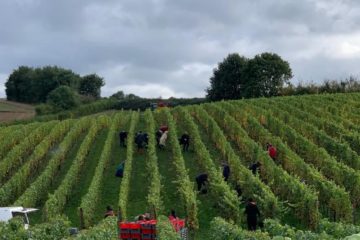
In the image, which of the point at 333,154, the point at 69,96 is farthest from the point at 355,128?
the point at 69,96

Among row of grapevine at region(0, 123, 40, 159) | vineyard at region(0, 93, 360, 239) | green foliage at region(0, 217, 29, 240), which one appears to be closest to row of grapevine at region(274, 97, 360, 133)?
vineyard at region(0, 93, 360, 239)

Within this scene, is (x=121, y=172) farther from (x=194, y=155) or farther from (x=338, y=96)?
(x=338, y=96)

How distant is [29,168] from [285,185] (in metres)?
13.3

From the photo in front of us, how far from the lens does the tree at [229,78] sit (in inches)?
3029

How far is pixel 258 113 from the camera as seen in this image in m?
41.8

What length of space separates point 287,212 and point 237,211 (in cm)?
192

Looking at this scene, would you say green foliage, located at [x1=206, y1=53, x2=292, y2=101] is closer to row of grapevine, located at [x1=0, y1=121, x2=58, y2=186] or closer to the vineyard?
the vineyard

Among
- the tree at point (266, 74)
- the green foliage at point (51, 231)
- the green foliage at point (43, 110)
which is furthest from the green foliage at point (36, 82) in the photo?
the green foliage at point (51, 231)

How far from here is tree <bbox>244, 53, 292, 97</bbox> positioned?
72.3 metres

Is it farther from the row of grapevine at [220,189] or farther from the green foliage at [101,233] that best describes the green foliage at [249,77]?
the green foliage at [101,233]

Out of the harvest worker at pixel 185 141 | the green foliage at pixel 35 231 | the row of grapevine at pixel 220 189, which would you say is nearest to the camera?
the green foliage at pixel 35 231

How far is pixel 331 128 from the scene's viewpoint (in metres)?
35.7

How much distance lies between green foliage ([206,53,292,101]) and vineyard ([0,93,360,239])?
2496 cm

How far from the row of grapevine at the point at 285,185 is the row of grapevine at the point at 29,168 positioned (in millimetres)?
10794
